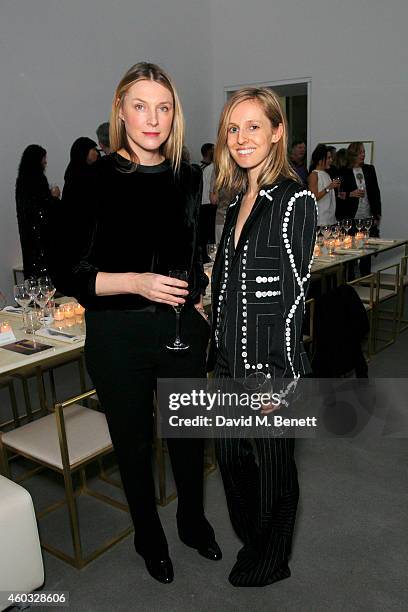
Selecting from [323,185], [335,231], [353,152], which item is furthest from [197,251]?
[353,152]

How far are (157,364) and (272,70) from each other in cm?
698

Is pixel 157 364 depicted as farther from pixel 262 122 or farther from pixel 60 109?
pixel 60 109

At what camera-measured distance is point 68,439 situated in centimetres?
219

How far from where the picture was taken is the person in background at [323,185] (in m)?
5.55

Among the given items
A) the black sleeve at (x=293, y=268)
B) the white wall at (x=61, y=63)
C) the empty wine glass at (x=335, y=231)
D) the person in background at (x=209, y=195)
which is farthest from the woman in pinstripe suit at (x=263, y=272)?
the person in background at (x=209, y=195)

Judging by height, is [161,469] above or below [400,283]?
below

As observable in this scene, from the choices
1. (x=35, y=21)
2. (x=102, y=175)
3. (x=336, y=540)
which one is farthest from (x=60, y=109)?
(x=336, y=540)

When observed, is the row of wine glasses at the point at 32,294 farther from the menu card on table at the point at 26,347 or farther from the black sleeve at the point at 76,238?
the black sleeve at the point at 76,238

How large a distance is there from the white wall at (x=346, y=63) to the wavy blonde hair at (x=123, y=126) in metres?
6.02

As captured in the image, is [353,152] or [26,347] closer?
[26,347]

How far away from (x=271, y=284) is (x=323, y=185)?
13.6ft

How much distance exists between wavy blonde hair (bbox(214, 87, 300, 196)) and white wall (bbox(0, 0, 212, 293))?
4525 mm

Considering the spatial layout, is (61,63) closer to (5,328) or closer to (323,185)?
(323,185)

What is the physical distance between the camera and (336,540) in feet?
7.41
